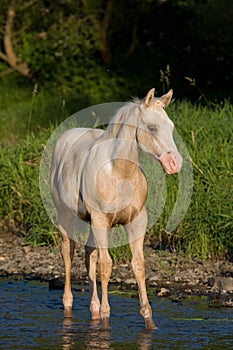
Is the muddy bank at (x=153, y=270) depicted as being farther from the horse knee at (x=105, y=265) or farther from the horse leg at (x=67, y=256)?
the horse knee at (x=105, y=265)

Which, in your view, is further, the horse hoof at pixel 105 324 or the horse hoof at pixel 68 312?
the horse hoof at pixel 68 312

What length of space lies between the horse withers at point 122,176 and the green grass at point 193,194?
2258 mm

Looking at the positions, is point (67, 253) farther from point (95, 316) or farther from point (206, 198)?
point (206, 198)

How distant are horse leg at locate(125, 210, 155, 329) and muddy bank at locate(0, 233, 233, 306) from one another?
1.37 meters

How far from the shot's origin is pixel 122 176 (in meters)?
7.65

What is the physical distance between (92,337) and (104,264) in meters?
0.57

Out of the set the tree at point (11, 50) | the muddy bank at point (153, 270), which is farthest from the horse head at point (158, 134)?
the tree at point (11, 50)

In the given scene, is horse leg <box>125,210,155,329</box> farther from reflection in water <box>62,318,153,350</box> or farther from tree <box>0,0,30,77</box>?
tree <box>0,0,30,77</box>

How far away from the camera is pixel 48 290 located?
9.57 metres

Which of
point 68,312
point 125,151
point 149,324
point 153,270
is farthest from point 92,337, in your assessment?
point 153,270

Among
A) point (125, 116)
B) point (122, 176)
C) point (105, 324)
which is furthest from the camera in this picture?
point (105, 324)

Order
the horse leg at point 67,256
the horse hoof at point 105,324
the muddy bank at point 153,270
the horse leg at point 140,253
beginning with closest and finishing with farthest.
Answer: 1. the horse leg at point 140,253
2. the horse hoof at point 105,324
3. the horse leg at point 67,256
4. the muddy bank at point 153,270

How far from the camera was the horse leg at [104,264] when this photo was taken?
25.5 ft

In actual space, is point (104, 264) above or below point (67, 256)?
above
